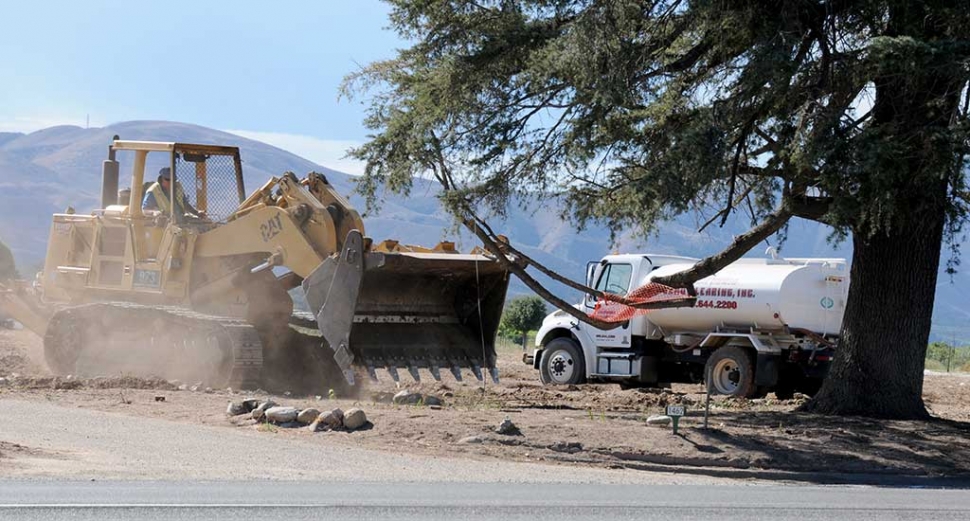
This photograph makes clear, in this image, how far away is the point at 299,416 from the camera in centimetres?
1605

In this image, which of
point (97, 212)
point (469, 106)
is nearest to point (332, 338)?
point (469, 106)

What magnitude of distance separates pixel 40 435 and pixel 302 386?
647cm

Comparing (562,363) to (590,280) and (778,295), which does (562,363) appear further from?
(778,295)

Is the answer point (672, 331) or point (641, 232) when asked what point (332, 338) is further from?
point (672, 331)

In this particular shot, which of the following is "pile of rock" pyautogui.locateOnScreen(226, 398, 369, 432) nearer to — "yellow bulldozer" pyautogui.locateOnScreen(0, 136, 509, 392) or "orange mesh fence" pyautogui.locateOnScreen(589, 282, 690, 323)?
"yellow bulldozer" pyautogui.locateOnScreen(0, 136, 509, 392)

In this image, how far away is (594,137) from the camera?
17.5m

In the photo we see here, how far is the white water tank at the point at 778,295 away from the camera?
77.3 ft

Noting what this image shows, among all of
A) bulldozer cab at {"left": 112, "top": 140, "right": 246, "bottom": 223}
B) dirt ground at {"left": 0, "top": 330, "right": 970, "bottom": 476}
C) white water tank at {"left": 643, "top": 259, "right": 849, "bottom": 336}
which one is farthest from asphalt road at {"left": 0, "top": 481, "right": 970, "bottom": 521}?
white water tank at {"left": 643, "top": 259, "right": 849, "bottom": 336}

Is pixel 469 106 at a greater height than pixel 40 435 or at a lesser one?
greater

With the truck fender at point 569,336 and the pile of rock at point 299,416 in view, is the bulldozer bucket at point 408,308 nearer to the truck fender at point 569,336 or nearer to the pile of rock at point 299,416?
the pile of rock at point 299,416

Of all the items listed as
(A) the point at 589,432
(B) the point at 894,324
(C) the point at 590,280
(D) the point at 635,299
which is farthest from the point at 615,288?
(A) the point at 589,432

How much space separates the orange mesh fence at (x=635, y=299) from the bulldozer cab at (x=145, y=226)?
22.4ft

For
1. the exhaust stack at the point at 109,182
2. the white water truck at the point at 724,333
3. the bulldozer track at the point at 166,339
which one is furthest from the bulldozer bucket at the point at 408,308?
the exhaust stack at the point at 109,182

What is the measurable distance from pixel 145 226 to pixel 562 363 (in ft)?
29.6
